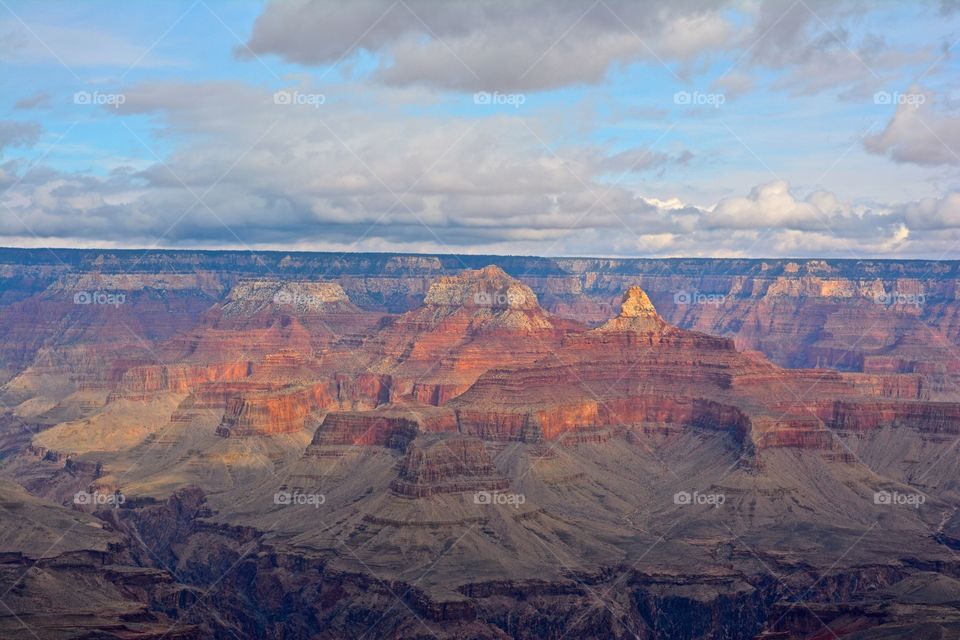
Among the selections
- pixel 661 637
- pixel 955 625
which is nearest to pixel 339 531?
pixel 661 637

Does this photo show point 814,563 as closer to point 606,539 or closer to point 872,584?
point 872,584

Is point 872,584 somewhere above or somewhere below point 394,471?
below

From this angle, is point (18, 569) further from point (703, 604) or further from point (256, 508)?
point (703, 604)

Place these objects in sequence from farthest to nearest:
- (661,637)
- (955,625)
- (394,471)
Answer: (394,471), (661,637), (955,625)

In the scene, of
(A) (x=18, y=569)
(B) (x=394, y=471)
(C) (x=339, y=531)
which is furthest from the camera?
(B) (x=394, y=471)

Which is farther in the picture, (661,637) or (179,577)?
(179,577)

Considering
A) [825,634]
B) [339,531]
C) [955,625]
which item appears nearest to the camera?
[955,625]

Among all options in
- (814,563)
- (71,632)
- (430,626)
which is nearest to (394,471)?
(430,626)

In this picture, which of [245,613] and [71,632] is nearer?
[71,632]

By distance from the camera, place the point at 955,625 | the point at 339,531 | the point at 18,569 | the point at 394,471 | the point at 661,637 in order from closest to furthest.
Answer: the point at 955,625
the point at 18,569
the point at 661,637
the point at 339,531
the point at 394,471
